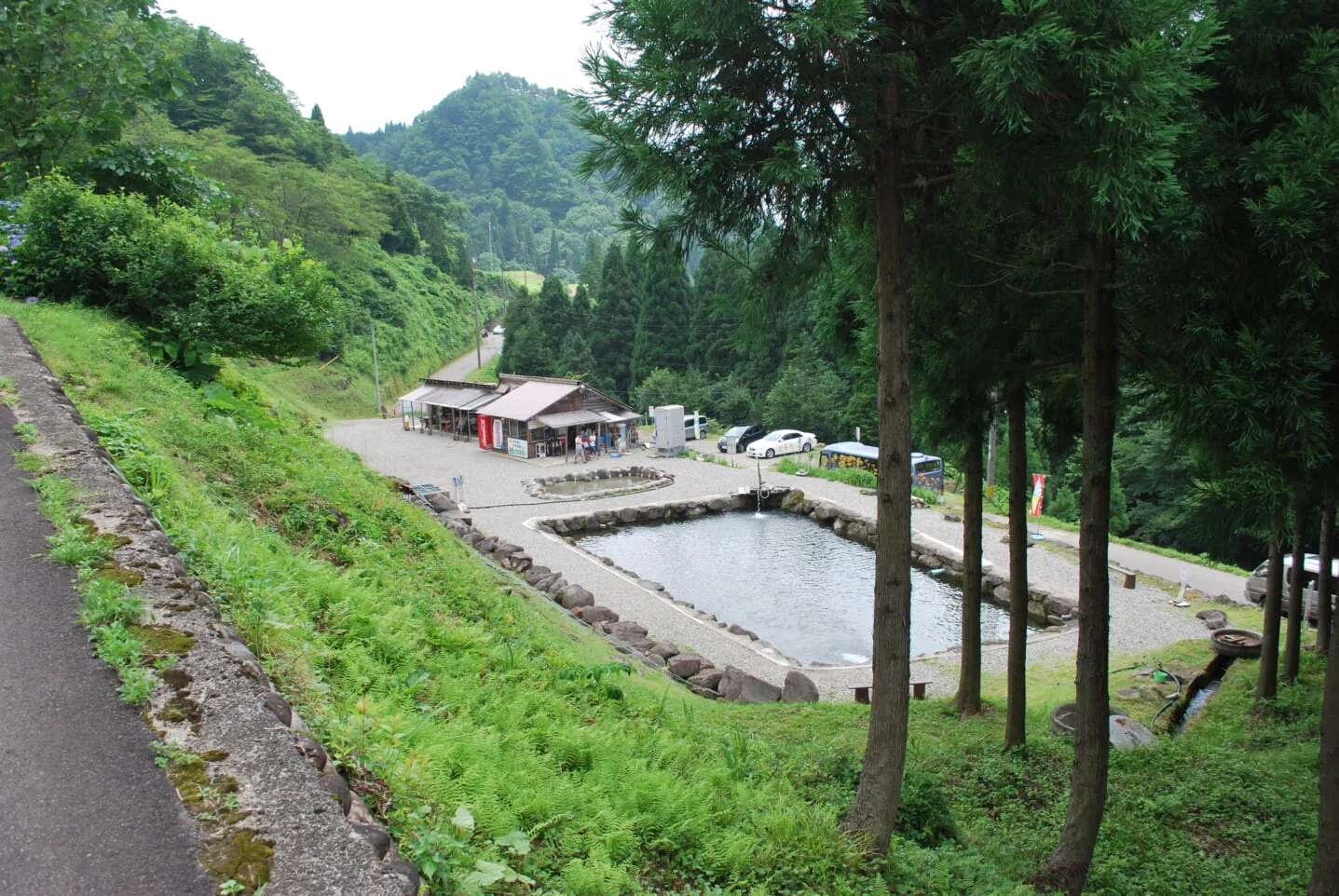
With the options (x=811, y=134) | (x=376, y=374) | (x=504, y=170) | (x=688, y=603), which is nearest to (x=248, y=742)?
(x=811, y=134)

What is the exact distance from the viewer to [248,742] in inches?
114

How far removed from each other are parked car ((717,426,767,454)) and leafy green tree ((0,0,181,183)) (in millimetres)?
25668

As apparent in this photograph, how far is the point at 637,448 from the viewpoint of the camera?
33.0m

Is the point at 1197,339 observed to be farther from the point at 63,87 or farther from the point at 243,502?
the point at 63,87

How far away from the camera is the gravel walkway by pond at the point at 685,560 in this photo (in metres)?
12.9

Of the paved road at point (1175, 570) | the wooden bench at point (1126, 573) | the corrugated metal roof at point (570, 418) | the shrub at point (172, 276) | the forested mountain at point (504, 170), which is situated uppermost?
the forested mountain at point (504, 170)

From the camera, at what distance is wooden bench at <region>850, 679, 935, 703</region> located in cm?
1085

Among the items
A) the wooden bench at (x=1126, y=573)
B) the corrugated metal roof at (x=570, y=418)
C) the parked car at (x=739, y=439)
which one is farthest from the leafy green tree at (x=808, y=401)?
the wooden bench at (x=1126, y=573)

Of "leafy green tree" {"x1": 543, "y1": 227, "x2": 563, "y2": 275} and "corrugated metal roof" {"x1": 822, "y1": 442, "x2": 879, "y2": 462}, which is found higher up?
"leafy green tree" {"x1": 543, "y1": 227, "x2": 563, "y2": 275}

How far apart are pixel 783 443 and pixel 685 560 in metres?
13.6

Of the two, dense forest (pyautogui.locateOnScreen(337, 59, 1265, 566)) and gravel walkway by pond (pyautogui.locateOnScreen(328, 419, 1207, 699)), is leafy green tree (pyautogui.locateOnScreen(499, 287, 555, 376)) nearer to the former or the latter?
dense forest (pyautogui.locateOnScreen(337, 59, 1265, 566))

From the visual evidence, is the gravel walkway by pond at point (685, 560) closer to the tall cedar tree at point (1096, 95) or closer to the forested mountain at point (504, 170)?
the tall cedar tree at point (1096, 95)

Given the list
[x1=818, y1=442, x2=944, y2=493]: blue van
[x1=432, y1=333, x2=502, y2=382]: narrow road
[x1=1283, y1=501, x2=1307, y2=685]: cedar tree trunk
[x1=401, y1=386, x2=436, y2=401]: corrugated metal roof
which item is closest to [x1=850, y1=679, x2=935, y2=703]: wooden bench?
[x1=1283, y1=501, x2=1307, y2=685]: cedar tree trunk

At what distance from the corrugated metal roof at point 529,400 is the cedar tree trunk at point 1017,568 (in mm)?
22791
